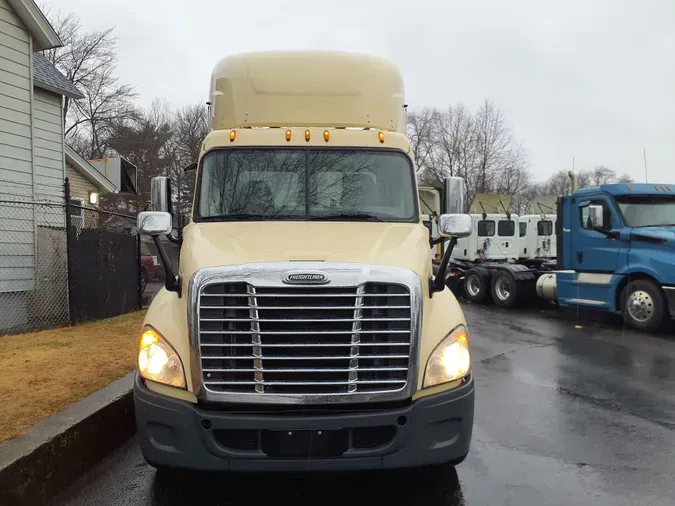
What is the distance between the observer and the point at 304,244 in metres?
3.82

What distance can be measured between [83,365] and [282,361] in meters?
3.70

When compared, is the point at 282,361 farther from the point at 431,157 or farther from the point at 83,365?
the point at 431,157

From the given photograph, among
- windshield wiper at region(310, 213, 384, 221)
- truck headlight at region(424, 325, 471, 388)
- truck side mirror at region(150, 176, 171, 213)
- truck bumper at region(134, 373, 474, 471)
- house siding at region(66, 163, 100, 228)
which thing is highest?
house siding at region(66, 163, 100, 228)

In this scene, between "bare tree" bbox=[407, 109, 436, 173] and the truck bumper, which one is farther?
"bare tree" bbox=[407, 109, 436, 173]

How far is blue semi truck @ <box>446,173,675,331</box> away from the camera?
10.1 metres

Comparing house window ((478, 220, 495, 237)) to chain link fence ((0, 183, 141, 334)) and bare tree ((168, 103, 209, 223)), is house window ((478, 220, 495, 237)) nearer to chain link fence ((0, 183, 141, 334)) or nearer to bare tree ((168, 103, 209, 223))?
chain link fence ((0, 183, 141, 334))

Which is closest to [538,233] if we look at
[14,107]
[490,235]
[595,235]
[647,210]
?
[490,235]

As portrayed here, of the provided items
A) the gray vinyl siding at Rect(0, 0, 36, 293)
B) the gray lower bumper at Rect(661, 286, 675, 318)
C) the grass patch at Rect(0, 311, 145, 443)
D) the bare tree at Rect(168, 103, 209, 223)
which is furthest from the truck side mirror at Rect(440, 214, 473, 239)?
the bare tree at Rect(168, 103, 209, 223)

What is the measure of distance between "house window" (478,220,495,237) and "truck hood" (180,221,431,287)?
13.9 m

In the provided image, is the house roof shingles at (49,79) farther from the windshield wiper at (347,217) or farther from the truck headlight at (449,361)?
the truck headlight at (449,361)

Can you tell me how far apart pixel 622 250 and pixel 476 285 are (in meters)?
5.51

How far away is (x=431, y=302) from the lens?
3693 millimetres

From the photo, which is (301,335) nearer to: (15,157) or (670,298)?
(670,298)

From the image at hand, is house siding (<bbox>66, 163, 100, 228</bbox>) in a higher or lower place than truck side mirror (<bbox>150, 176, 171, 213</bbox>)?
higher
